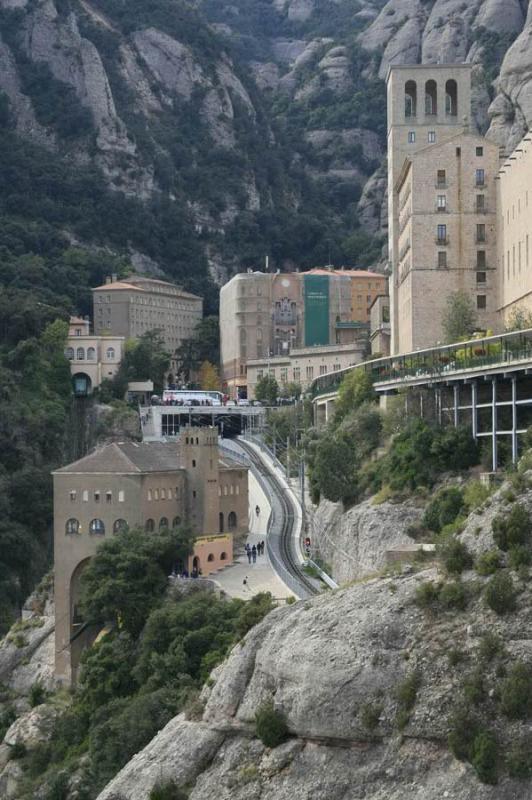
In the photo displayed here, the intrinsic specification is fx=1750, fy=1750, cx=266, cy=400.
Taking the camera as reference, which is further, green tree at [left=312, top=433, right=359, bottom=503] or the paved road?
the paved road

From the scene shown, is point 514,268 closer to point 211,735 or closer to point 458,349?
point 458,349

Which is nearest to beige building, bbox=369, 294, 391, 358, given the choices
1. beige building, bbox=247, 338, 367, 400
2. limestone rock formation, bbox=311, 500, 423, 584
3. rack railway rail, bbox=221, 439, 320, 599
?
beige building, bbox=247, 338, 367, 400

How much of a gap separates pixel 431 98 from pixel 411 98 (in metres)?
1.14

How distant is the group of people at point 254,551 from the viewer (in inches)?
2916

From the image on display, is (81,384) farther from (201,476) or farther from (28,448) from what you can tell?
(201,476)

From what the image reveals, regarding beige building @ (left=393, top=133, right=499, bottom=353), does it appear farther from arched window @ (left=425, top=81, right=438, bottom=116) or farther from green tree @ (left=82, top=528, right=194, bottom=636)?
green tree @ (left=82, top=528, right=194, bottom=636)

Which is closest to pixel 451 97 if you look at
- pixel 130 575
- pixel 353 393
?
pixel 353 393

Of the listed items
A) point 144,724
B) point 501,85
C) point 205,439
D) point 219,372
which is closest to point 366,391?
point 205,439

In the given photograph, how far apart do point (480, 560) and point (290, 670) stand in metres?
4.89

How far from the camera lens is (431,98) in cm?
9381

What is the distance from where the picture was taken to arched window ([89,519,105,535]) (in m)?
74.8

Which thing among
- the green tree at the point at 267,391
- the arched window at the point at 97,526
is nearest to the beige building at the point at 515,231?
the arched window at the point at 97,526

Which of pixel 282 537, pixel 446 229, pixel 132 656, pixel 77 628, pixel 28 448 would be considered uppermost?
pixel 446 229

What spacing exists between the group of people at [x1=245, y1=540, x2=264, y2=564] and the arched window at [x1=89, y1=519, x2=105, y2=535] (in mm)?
6319
